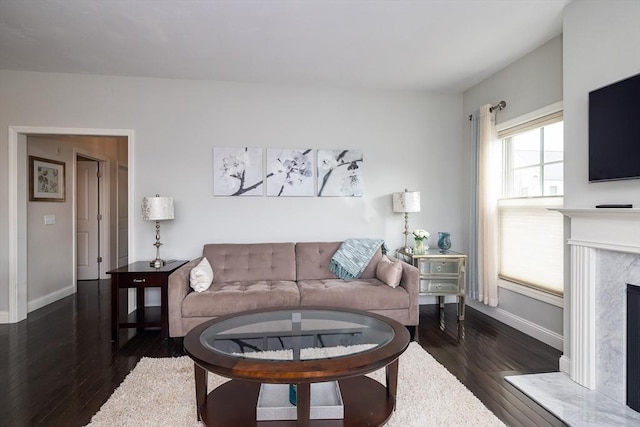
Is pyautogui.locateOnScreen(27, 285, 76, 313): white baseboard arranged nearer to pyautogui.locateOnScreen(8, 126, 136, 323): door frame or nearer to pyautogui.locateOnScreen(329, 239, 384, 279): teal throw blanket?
pyautogui.locateOnScreen(8, 126, 136, 323): door frame

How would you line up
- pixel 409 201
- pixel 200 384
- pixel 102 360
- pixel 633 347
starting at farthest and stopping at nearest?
pixel 409 201
pixel 102 360
pixel 633 347
pixel 200 384

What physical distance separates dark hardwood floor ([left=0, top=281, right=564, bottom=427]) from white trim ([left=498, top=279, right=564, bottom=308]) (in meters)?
0.39

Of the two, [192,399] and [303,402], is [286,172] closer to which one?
[192,399]

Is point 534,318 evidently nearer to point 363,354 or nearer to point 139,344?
point 363,354

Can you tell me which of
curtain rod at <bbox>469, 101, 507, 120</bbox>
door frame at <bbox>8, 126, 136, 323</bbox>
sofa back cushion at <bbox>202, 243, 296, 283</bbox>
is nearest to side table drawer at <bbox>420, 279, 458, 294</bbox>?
sofa back cushion at <bbox>202, 243, 296, 283</bbox>

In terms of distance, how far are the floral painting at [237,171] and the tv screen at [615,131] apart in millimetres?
3034

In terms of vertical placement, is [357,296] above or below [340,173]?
below

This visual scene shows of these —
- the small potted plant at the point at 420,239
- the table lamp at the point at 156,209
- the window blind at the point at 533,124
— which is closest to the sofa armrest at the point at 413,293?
the small potted plant at the point at 420,239

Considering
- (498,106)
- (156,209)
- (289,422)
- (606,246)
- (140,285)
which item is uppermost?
(498,106)

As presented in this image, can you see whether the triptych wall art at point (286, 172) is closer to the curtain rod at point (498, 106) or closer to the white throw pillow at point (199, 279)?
the white throw pillow at point (199, 279)

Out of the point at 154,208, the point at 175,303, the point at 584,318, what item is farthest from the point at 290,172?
the point at 584,318

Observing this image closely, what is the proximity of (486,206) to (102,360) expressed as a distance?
3911 millimetres

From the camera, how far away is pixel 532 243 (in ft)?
10.5

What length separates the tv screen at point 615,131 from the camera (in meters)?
1.94
